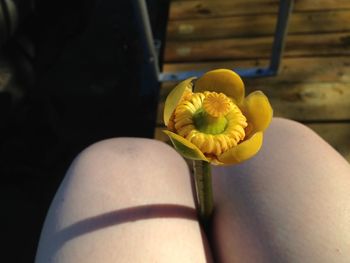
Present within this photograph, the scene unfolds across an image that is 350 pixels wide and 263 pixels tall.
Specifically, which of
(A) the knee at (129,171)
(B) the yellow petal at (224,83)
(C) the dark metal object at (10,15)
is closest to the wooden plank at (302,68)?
(C) the dark metal object at (10,15)

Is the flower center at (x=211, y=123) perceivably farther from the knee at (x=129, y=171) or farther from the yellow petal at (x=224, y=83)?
the knee at (x=129, y=171)

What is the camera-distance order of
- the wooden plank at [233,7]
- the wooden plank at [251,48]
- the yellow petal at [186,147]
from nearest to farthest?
the yellow petal at [186,147] < the wooden plank at [251,48] < the wooden plank at [233,7]

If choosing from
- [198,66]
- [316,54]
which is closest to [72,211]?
[198,66]

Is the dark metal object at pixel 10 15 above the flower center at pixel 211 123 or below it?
below

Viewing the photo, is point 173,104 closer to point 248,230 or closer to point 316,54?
point 248,230

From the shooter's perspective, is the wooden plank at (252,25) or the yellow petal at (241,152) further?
the wooden plank at (252,25)

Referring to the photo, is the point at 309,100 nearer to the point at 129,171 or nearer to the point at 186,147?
the point at 129,171

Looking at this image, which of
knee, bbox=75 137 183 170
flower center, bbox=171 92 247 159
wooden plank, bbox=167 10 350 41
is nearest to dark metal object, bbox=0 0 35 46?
wooden plank, bbox=167 10 350 41
